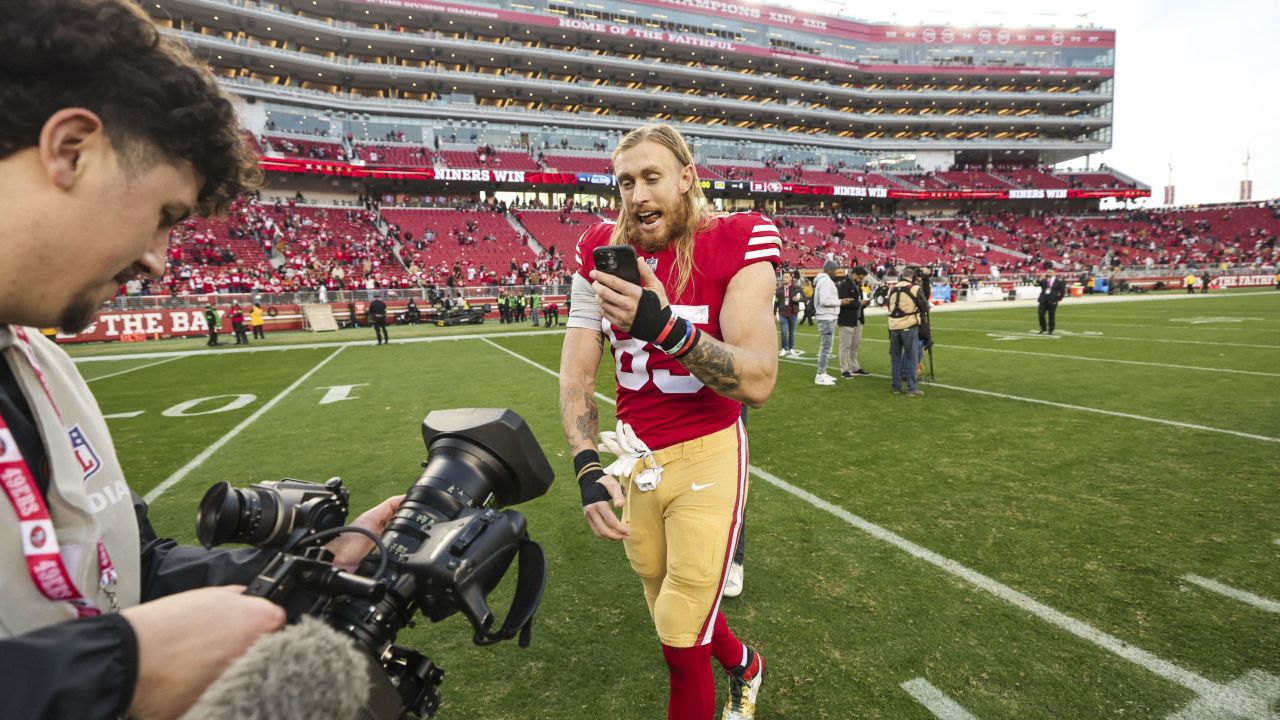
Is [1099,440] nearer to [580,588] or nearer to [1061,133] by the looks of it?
[580,588]

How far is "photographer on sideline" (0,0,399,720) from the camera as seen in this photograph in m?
0.70

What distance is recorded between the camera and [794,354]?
12.9 m

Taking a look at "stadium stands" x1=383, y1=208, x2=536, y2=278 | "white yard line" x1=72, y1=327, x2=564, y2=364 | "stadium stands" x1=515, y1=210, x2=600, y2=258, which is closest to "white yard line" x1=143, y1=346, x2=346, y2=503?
"white yard line" x1=72, y1=327, x2=564, y2=364

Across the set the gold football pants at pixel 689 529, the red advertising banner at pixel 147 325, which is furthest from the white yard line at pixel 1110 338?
the red advertising banner at pixel 147 325

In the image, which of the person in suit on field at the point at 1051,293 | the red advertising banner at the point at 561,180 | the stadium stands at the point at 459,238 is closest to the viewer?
the person in suit on field at the point at 1051,293

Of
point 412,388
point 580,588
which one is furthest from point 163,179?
point 412,388

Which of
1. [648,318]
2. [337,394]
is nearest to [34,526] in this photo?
[648,318]

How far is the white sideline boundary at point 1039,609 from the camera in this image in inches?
96.0

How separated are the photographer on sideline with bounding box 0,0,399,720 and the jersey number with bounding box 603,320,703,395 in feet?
4.26

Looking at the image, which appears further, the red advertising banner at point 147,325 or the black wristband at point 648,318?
the red advertising banner at point 147,325

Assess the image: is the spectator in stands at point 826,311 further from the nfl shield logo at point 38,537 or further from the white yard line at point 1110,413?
the nfl shield logo at point 38,537

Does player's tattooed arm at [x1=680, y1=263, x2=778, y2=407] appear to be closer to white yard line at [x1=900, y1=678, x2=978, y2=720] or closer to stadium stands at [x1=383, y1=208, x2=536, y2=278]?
white yard line at [x1=900, y1=678, x2=978, y2=720]

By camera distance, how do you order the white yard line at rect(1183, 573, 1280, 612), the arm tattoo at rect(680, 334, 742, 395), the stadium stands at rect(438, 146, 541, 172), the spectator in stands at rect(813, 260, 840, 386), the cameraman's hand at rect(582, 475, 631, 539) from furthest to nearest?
1. the stadium stands at rect(438, 146, 541, 172)
2. the spectator in stands at rect(813, 260, 840, 386)
3. the white yard line at rect(1183, 573, 1280, 612)
4. the cameraman's hand at rect(582, 475, 631, 539)
5. the arm tattoo at rect(680, 334, 742, 395)

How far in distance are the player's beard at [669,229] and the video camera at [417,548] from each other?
3.10ft
